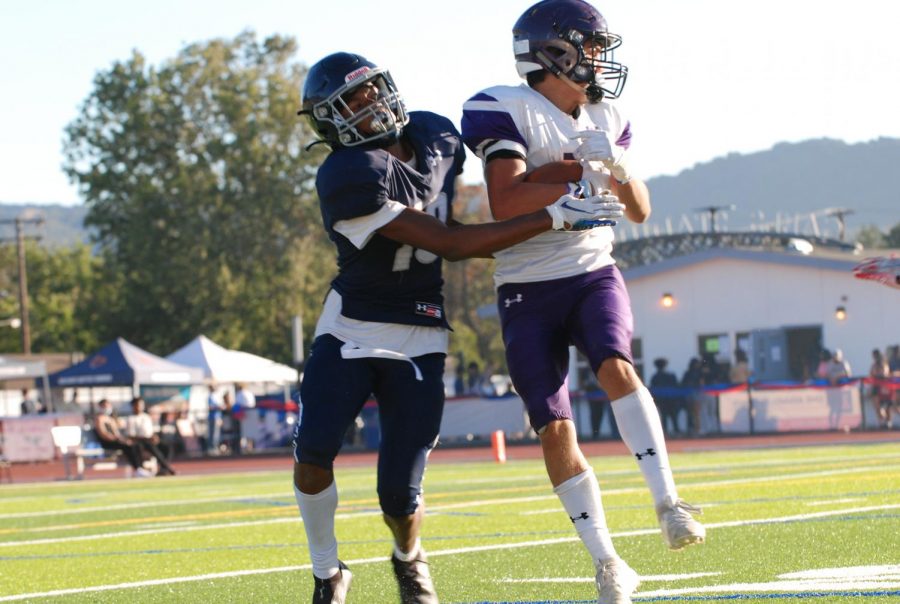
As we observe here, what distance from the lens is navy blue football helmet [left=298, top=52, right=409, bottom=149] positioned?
17.2 ft

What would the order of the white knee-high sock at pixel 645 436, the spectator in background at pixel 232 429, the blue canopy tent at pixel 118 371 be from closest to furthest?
the white knee-high sock at pixel 645 436 < the blue canopy tent at pixel 118 371 < the spectator in background at pixel 232 429

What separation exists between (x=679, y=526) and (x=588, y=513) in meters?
0.38

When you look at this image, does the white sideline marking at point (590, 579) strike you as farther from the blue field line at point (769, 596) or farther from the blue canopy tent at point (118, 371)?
the blue canopy tent at point (118, 371)

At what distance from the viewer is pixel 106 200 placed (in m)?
52.7

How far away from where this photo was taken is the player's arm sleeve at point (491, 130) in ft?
16.9

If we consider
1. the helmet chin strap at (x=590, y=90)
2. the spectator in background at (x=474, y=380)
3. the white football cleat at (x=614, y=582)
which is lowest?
the white football cleat at (x=614, y=582)

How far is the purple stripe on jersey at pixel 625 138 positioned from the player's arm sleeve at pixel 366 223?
0.89m

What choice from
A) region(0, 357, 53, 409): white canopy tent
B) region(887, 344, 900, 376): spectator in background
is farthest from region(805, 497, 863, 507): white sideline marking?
region(0, 357, 53, 409): white canopy tent

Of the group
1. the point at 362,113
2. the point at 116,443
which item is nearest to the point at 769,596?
the point at 362,113

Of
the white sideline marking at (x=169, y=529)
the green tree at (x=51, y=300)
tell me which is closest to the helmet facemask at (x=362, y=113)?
the white sideline marking at (x=169, y=529)

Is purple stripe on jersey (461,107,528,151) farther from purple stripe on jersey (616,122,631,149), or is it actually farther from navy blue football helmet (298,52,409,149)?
purple stripe on jersey (616,122,631,149)

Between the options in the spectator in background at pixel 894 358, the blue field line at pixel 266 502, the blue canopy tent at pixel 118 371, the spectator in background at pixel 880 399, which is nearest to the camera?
the blue field line at pixel 266 502

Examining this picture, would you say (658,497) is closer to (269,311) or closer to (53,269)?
(269,311)

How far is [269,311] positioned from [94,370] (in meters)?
23.3
